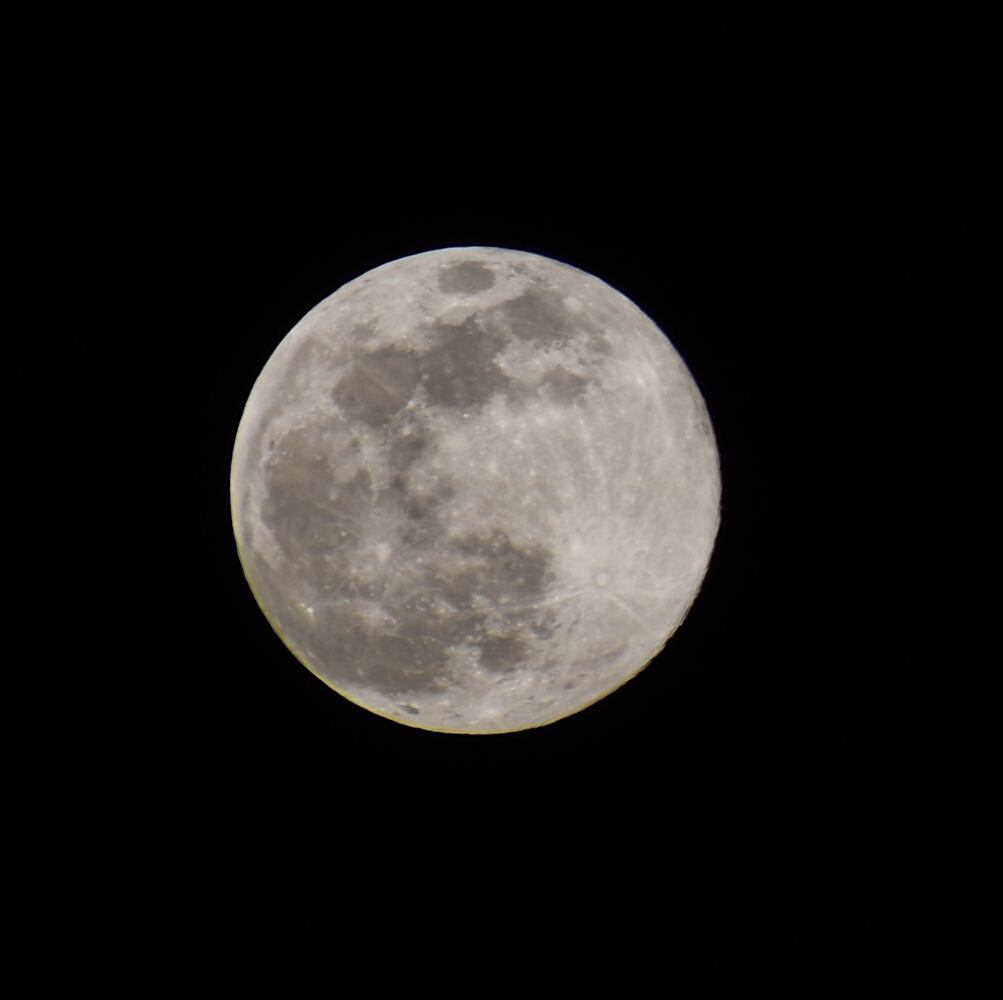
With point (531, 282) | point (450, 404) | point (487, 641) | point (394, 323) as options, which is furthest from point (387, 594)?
point (531, 282)

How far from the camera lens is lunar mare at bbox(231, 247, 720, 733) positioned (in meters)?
4.66

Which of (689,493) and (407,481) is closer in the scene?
(407,481)

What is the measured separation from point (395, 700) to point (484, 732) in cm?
57

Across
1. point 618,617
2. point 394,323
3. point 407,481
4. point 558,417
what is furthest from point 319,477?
point 618,617

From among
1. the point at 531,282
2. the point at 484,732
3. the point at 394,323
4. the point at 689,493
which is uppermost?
the point at 531,282

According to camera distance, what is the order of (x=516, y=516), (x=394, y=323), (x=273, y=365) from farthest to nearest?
(x=273, y=365)
(x=394, y=323)
(x=516, y=516)

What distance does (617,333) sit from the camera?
16.9 feet

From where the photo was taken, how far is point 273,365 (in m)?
5.45

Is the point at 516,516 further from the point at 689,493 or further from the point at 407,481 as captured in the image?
the point at 689,493

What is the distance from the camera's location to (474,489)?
4625 millimetres

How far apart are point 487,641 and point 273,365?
1.84m

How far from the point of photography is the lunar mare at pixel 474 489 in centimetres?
466

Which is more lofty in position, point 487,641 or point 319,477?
point 319,477

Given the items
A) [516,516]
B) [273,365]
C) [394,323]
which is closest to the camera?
[516,516]
